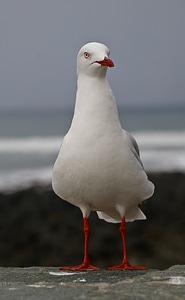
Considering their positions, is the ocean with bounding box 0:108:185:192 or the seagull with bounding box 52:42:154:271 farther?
the ocean with bounding box 0:108:185:192

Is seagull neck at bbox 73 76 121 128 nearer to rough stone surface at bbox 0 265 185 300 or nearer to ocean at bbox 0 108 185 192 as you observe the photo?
rough stone surface at bbox 0 265 185 300

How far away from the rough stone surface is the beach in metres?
4.41

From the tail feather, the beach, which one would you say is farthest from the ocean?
the tail feather

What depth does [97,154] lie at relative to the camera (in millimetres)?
4695

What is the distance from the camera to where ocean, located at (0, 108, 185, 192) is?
15.4 m

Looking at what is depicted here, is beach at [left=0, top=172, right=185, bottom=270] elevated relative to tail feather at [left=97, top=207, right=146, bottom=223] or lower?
elevated

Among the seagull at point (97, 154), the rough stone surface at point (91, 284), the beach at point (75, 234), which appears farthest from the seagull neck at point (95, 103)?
the beach at point (75, 234)

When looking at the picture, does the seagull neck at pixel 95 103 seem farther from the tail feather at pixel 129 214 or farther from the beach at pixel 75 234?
the beach at pixel 75 234

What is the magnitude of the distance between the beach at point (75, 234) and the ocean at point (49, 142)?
146cm

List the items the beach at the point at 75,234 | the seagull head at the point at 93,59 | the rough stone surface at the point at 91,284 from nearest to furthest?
1. the rough stone surface at the point at 91,284
2. the seagull head at the point at 93,59
3. the beach at the point at 75,234

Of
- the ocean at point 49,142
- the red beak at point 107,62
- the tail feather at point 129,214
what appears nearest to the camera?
the red beak at point 107,62

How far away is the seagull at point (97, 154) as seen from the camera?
4.71m

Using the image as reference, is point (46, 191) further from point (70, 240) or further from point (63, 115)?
point (63, 115)

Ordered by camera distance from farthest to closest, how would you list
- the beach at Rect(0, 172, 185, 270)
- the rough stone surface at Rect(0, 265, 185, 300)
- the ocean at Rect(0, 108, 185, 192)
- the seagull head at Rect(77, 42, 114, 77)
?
the ocean at Rect(0, 108, 185, 192) → the beach at Rect(0, 172, 185, 270) → the seagull head at Rect(77, 42, 114, 77) → the rough stone surface at Rect(0, 265, 185, 300)
